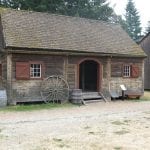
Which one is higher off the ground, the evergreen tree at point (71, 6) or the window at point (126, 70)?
the evergreen tree at point (71, 6)

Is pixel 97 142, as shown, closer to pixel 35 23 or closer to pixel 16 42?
pixel 16 42

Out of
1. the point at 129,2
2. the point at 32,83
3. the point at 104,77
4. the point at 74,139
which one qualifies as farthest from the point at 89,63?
the point at 129,2

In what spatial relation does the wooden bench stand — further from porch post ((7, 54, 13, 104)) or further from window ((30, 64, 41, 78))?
porch post ((7, 54, 13, 104))

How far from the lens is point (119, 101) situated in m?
22.3

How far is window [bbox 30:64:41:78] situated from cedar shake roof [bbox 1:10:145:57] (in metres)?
1.11

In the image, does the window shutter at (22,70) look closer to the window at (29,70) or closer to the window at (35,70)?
the window at (29,70)

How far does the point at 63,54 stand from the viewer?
20.2 m

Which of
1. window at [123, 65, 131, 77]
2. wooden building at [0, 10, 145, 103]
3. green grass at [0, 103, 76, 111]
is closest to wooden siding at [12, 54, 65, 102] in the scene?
wooden building at [0, 10, 145, 103]

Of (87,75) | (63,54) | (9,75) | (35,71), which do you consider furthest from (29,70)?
(87,75)

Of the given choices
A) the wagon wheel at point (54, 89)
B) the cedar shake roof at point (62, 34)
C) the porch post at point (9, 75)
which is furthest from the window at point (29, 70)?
the cedar shake roof at point (62, 34)

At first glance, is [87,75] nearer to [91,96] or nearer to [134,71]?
[134,71]

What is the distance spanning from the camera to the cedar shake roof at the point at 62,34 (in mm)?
19625

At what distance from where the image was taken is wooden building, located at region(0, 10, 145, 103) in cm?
1873

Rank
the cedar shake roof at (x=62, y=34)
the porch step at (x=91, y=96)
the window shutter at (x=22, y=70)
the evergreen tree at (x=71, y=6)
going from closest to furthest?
the window shutter at (x=22, y=70)
the cedar shake roof at (x=62, y=34)
the porch step at (x=91, y=96)
the evergreen tree at (x=71, y=6)
